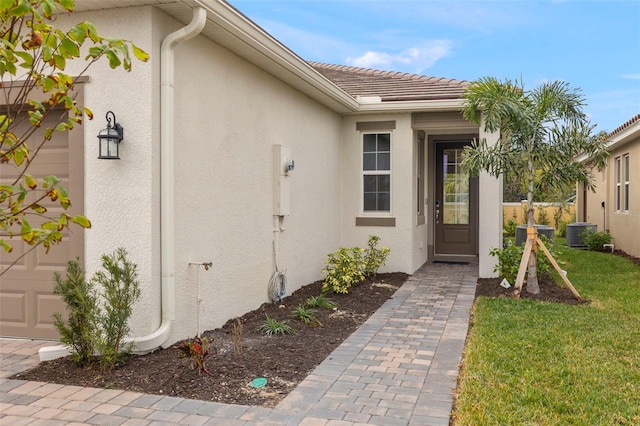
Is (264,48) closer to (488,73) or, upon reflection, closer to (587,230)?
(488,73)

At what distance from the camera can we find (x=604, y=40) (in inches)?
561

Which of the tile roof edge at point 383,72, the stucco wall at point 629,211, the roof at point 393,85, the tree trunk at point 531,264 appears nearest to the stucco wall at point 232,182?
the roof at point 393,85

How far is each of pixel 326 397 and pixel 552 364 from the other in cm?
210

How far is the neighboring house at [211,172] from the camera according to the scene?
15.5 ft

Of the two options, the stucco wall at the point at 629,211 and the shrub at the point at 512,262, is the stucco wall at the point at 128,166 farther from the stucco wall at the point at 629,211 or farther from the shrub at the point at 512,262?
the stucco wall at the point at 629,211

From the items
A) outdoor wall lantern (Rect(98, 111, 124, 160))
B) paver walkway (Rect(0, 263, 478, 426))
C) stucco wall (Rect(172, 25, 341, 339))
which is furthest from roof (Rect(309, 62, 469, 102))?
outdoor wall lantern (Rect(98, 111, 124, 160))

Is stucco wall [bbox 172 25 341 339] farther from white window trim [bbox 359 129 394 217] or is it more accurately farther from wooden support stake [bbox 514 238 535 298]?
wooden support stake [bbox 514 238 535 298]

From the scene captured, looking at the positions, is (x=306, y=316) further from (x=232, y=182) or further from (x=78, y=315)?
(x=78, y=315)

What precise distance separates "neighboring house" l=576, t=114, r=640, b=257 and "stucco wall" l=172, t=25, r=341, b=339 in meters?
6.60

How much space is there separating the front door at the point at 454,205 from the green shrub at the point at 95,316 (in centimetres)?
883

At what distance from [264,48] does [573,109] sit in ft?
15.0

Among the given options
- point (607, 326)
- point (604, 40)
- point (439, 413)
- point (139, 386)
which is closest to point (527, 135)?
point (607, 326)

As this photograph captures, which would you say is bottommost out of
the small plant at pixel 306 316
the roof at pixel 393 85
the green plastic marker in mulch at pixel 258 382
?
the green plastic marker in mulch at pixel 258 382

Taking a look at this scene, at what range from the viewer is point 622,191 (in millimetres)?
13859
